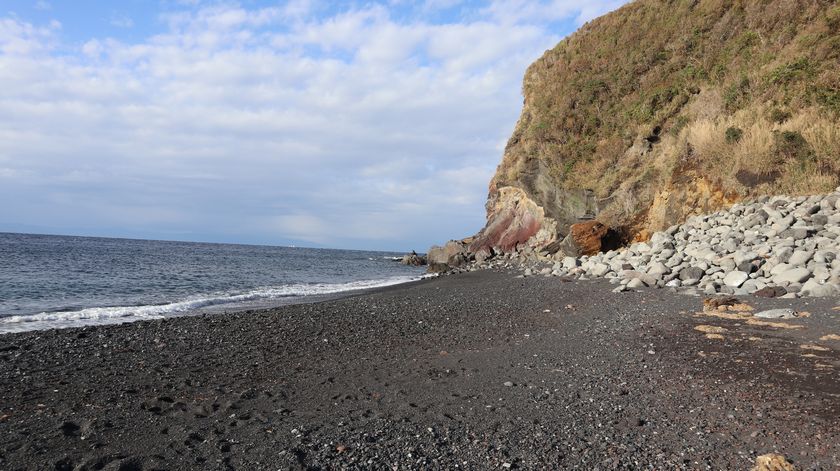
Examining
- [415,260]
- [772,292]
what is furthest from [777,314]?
[415,260]

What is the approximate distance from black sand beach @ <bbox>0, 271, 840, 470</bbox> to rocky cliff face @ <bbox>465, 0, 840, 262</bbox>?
8.26m

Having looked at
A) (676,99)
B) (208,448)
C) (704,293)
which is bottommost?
(208,448)

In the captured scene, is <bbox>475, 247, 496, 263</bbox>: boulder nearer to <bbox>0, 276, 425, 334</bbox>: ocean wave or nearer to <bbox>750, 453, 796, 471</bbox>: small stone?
<bbox>0, 276, 425, 334</bbox>: ocean wave

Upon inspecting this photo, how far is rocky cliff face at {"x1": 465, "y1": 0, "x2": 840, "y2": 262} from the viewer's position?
15672mm

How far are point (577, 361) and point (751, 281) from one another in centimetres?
677

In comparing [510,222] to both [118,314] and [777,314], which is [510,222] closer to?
[777,314]

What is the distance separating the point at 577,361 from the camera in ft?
23.3

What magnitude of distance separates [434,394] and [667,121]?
20671mm

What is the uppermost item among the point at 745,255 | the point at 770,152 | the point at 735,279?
the point at 770,152

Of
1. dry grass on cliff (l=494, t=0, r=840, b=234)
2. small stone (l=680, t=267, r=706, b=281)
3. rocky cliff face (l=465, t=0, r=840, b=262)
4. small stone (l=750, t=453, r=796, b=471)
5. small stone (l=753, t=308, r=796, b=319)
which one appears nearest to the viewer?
small stone (l=750, t=453, r=796, b=471)

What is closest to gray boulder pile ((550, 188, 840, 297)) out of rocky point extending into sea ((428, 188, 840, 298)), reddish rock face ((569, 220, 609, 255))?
rocky point extending into sea ((428, 188, 840, 298))

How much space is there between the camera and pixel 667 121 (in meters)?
21.8

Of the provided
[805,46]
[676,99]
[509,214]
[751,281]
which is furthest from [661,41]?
[751,281]

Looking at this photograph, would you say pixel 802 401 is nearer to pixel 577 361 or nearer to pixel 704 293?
pixel 577 361
